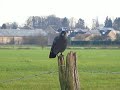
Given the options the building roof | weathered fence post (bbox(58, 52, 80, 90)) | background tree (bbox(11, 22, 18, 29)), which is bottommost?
the building roof

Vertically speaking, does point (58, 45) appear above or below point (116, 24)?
above

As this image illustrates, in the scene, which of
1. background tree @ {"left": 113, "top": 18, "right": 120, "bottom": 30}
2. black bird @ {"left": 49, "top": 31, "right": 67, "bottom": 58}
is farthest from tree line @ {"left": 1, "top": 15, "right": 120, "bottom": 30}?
black bird @ {"left": 49, "top": 31, "right": 67, "bottom": 58}

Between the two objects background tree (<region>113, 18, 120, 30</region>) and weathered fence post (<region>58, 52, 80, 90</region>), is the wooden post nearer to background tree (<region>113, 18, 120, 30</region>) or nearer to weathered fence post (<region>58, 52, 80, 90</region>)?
weathered fence post (<region>58, 52, 80, 90</region>)

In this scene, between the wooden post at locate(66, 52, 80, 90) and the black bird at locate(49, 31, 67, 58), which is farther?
the black bird at locate(49, 31, 67, 58)

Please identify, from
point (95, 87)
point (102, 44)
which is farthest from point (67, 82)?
point (102, 44)

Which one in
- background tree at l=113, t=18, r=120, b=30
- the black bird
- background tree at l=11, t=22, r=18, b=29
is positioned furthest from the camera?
background tree at l=113, t=18, r=120, b=30

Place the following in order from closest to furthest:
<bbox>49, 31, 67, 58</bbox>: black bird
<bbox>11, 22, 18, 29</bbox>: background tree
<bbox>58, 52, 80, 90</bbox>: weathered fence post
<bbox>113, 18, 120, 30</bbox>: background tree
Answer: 1. <bbox>58, 52, 80, 90</bbox>: weathered fence post
2. <bbox>49, 31, 67, 58</bbox>: black bird
3. <bbox>11, 22, 18, 29</bbox>: background tree
4. <bbox>113, 18, 120, 30</bbox>: background tree

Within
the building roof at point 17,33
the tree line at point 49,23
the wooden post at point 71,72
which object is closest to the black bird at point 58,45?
the wooden post at point 71,72

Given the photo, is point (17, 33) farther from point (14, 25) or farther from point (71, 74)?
point (71, 74)

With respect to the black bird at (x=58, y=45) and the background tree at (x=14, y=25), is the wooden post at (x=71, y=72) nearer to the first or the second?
the black bird at (x=58, y=45)

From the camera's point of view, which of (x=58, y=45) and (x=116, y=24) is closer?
(x=58, y=45)

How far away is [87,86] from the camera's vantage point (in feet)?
56.9

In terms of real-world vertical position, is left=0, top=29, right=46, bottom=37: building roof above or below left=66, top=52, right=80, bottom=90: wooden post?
below

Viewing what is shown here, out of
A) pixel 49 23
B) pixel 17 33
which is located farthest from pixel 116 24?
pixel 17 33
